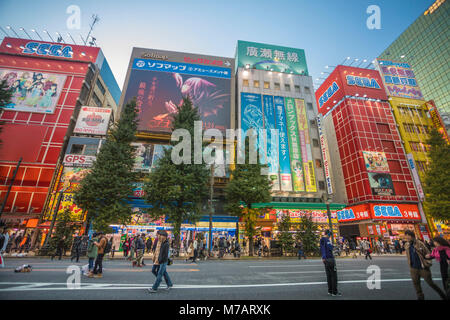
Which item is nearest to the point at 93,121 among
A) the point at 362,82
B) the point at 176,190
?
the point at 176,190

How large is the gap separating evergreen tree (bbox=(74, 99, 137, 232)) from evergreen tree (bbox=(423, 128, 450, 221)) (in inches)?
1283

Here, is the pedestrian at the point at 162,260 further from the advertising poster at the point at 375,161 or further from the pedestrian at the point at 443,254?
the advertising poster at the point at 375,161

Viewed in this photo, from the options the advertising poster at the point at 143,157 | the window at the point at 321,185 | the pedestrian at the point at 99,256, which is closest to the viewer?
the pedestrian at the point at 99,256

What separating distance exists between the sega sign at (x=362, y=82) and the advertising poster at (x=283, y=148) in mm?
13176

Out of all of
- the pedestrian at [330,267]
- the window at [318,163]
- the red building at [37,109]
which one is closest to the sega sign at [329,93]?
the window at [318,163]

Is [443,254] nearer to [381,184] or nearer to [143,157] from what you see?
[143,157]

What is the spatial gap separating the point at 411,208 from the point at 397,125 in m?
13.4

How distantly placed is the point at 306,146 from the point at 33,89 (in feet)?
128

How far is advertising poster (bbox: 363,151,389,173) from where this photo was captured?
93.2 ft

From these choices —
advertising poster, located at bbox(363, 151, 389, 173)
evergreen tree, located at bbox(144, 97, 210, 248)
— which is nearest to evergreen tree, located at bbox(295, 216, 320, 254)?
evergreen tree, located at bbox(144, 97, 210, 248)

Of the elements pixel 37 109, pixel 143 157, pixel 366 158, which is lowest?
pixel 143 157

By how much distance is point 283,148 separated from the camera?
29.0 meters

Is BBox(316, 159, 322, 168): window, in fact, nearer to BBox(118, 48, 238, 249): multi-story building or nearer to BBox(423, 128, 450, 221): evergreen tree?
BBox(423, 128, 450, 221): evergreen tree

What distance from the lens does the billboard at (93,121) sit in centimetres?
2586
